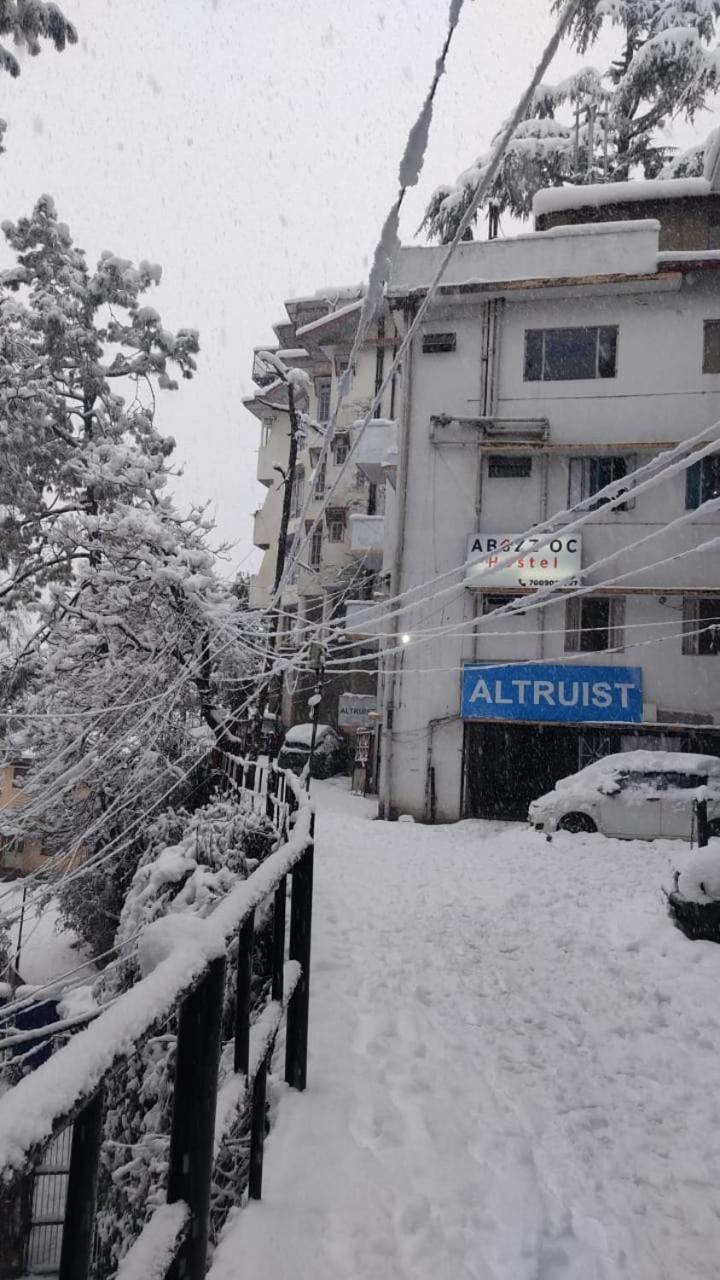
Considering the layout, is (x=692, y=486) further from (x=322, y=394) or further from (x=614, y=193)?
Answer: (x=322, y=394)

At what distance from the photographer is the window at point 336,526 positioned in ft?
114

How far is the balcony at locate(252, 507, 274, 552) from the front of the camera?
39844 mm

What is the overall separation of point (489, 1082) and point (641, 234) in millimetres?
22733

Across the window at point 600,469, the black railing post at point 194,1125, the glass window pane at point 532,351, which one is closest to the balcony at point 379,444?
the glass window pane at point 532,351

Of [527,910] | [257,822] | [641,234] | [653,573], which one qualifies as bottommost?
[527,910]

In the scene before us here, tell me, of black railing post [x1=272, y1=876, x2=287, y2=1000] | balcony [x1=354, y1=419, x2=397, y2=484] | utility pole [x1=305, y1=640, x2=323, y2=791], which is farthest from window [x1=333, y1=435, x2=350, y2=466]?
black railing post [x1=272, y1=876, x2=287, y2=1000]

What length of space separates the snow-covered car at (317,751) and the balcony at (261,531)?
39.3 feet

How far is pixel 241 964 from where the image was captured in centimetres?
260

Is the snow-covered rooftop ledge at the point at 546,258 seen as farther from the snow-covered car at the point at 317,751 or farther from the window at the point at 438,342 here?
the snow-covered car at the point at 317,751

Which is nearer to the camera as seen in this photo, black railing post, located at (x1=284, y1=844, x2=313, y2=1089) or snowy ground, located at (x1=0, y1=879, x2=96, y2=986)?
black railing post, located at (x1=284, y1=844, x2=313, y2=1089)

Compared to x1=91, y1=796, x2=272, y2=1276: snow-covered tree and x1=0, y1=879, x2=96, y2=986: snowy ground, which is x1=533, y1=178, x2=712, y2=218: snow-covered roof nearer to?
x1=91, y1=796, x2=272, y2=1276: snow-covered tree

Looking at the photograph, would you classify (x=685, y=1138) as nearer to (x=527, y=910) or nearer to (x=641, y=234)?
(x=527, y=910)

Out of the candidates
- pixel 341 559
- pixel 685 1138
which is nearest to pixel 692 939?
pixel 685 1138

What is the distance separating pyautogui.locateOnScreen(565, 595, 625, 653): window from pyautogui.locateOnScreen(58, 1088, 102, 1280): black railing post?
20.1 meters
